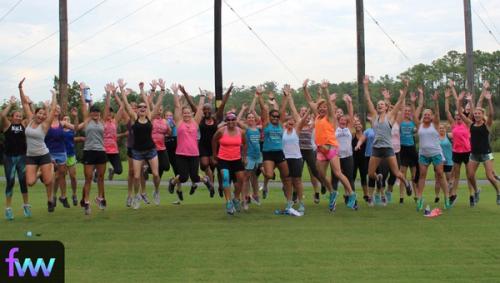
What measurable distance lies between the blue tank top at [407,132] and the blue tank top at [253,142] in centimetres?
345

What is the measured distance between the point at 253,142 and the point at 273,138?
0.57m

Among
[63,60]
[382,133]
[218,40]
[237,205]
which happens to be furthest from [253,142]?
[63,60]

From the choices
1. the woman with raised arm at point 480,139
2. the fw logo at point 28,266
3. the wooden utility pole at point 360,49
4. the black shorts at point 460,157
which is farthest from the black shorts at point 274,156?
the wooden utility pole at point 360,49

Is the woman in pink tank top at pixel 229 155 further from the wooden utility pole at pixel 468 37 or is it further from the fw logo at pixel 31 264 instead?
the wooden utility pole at pixel 468 37

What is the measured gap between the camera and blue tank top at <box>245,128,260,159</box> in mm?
13102

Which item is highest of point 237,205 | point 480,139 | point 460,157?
point 480,139

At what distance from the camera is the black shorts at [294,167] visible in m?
13.0

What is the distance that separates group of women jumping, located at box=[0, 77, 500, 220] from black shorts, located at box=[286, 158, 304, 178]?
0.02 meters

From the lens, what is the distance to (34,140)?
12.3 meters

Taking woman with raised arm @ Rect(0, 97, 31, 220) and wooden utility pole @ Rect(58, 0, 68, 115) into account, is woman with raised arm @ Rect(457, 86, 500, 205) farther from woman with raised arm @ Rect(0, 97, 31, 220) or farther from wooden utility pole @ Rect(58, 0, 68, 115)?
wooden utility pole @ Rect(58, 0, 68, 115)

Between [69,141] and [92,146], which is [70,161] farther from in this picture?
[92,146]

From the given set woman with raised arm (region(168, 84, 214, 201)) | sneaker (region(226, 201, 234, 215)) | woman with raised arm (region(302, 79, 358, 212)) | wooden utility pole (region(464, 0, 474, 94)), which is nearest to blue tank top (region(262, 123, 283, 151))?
woman with raised arm (region(302, 79, 358, 212))

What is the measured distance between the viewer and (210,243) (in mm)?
9641

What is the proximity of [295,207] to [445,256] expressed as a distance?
18.0 feet
